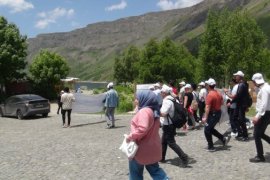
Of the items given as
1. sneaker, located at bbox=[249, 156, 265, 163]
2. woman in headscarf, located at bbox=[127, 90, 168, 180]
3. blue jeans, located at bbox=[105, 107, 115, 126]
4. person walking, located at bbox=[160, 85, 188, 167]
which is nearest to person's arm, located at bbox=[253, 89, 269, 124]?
sneaker, located at bbox=[249, 156, 265, 163]

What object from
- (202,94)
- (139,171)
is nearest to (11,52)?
(202,94)

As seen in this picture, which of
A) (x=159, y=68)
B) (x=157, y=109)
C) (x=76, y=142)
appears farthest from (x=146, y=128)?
(x=159, y=68)

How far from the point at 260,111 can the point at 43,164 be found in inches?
206

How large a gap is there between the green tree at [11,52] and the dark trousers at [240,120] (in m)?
34.4

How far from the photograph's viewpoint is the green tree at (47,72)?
49062 millimetres

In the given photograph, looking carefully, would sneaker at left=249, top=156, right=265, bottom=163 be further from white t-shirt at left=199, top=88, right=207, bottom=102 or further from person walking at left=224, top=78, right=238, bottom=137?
white t-shirt at left=199, top=88, right=207, bottom=102

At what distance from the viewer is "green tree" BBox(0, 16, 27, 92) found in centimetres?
4491

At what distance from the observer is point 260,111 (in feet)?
33.2

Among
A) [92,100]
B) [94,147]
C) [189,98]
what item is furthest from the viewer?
[92,100]

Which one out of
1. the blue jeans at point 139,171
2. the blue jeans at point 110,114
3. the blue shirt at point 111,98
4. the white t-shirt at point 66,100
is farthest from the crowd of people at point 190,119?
the white t-shirt at point 66,100

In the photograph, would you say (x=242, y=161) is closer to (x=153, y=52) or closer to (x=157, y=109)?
(x=157, y=109)

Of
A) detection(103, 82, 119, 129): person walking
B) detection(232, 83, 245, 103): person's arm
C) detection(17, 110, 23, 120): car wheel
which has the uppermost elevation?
detection(232, 83, 245, 103): person's arm

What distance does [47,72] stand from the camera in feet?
162

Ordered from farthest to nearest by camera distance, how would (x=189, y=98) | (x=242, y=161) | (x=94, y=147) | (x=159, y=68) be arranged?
(x=159, y=68) < (x=189, y=98) < (x=94, y=147) < (x=242, y=161)
